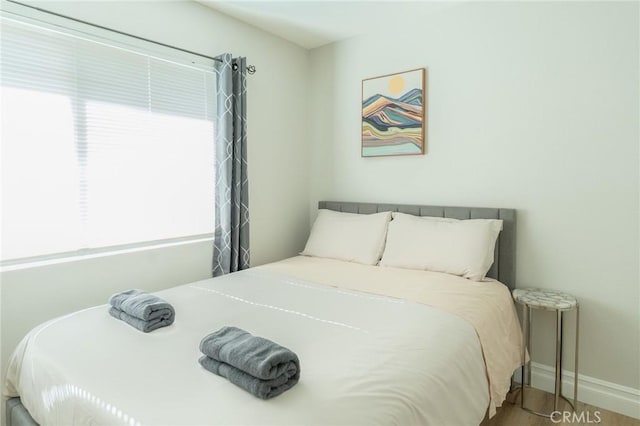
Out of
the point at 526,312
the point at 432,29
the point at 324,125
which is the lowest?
the point at 526,312

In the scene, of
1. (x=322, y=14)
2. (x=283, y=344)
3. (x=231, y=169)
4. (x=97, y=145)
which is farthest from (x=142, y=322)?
(x=322, y=14)

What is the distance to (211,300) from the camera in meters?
1.99

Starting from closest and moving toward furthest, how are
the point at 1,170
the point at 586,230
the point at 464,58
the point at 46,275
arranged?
the point at 1,170, the point at 46,275, the point at 586,230, the point at 464,58

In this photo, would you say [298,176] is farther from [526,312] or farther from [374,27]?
[526,312]

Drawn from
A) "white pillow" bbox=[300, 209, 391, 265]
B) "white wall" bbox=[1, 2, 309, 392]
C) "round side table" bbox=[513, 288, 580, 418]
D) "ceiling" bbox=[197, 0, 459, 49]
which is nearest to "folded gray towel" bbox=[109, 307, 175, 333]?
"white wall" bbox=[1, 2, 309, 392]

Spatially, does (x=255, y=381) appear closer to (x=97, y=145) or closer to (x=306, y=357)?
(x=306, y=357)

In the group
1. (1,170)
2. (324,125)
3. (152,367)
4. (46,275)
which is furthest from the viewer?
(324,125)

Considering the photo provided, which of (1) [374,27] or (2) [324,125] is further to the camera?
(2) [324,125]

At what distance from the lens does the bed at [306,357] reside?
1091mm

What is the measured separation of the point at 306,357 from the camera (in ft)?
4.45

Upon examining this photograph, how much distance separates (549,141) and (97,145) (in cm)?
276

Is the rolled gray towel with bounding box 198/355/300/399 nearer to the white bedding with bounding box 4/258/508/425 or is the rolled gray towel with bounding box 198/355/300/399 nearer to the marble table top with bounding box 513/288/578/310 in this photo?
the white bedding with bounding box 4/258/508/425

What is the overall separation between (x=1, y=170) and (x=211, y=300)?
1219 mm

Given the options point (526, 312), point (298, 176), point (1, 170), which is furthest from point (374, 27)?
point (1, 170)
